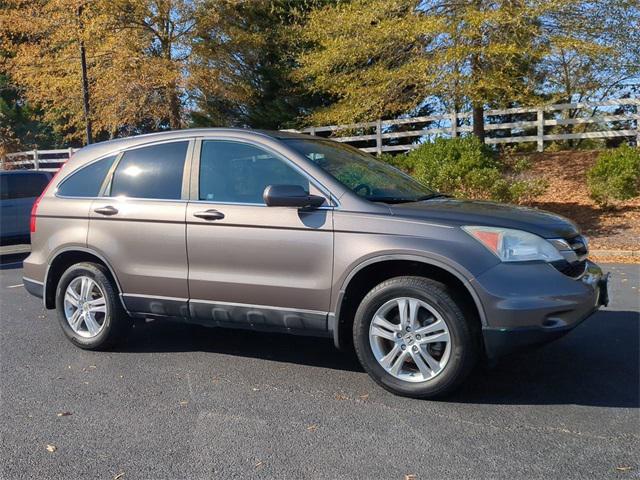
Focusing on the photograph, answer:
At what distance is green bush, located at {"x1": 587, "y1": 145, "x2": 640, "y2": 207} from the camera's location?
1265cm

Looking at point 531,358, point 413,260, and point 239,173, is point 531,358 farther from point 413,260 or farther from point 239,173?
point 239,173

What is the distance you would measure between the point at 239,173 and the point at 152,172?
0.83 meters

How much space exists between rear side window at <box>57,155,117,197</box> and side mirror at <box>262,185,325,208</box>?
1841 millimetres

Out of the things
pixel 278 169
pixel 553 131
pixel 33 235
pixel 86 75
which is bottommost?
pixel 33 235

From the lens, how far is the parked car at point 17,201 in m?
11.7

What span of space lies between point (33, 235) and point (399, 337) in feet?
11.6

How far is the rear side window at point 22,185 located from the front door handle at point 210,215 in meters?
9.02

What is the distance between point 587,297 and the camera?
3857 millimetres

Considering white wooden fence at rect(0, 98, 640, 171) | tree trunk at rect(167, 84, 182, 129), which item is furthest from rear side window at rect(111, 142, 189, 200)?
tree trunk at rect(167, 84, 182, 129)

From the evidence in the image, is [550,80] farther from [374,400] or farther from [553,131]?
[374,400]

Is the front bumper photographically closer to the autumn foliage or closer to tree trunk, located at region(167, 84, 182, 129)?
the autumn foliage

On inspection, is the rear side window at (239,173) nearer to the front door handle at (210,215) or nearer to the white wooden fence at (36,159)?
the front door handle at (210,215)

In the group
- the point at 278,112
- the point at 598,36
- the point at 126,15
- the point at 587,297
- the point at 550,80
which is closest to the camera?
the point at 587,297

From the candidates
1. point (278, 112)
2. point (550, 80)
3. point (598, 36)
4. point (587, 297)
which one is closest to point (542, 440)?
point (587, 297)
